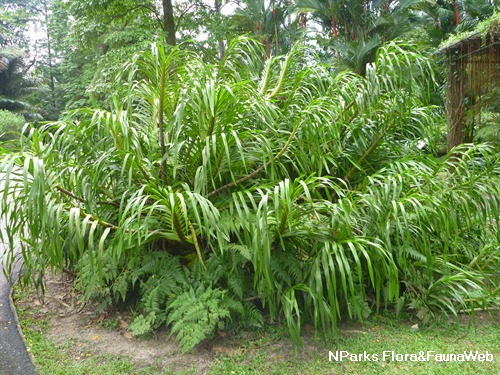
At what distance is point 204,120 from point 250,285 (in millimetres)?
1017

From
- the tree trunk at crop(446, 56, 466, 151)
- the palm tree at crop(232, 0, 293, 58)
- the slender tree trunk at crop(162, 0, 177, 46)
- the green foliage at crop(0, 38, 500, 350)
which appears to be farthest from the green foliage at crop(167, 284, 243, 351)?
the palm tree at crop(232, 0, 293, 58)

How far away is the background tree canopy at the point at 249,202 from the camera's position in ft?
6.37

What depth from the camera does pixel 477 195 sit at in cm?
235

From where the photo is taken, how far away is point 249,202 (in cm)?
241

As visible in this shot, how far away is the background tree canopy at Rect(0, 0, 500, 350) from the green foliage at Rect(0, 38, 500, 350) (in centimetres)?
1

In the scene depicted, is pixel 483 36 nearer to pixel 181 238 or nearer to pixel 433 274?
pixel 433 274

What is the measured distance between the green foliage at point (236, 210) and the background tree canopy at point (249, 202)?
1cm

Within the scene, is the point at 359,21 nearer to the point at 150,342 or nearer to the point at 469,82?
the point at 469,82

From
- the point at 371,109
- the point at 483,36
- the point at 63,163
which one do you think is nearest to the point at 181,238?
the point at 63,163

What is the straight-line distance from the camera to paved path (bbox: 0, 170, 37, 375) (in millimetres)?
1912

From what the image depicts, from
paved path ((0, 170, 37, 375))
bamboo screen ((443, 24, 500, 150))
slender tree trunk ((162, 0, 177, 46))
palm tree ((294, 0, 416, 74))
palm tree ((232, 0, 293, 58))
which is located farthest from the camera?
palm tree ((232, 0, 293, 58))

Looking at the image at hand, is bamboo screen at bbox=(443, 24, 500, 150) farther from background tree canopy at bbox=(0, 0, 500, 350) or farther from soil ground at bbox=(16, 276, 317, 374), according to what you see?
soil ground at bbox=(16, 276, 317, 374)

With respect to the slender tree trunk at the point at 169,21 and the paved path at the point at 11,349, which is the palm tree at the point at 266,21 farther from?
the paved path at the point at 11,349

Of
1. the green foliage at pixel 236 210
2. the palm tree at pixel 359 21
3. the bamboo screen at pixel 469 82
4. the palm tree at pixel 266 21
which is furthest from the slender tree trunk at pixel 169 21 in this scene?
the palm tree at pixel 266 21
